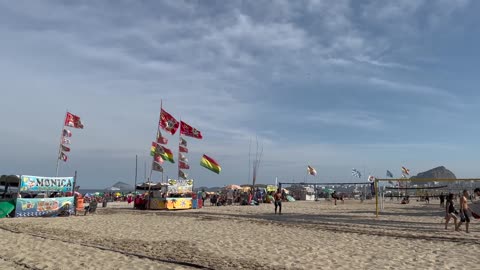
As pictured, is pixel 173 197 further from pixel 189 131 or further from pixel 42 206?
pixel 42 206

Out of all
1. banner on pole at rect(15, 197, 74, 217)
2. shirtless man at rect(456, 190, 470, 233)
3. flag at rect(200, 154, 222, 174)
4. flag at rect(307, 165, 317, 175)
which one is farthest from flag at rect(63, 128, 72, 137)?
flag at rect(307, 165, 317, 175)

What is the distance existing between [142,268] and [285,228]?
7.68m

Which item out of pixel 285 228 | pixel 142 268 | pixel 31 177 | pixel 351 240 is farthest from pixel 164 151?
pixel 142 268

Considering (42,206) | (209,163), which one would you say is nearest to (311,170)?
(209,163)

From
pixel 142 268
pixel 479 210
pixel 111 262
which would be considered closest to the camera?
pixel 142 268

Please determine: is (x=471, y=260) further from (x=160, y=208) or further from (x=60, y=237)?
(x=160, y=208)

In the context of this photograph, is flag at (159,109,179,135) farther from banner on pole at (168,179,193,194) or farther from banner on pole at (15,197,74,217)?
banner on pole at (15,197,74,217)

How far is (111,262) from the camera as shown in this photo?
783 cm

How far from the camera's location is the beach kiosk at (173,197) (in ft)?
82.3

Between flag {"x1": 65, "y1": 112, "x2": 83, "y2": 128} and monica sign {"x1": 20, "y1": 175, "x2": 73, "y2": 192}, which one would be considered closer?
monica sign {"x1": 20, "y1": 175, "x2": 73, "y2": 192}

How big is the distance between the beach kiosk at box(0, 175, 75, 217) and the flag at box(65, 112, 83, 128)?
Answer: 409 cm

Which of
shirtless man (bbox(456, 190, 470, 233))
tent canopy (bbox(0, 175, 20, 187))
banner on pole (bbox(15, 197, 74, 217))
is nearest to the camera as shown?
shirtless man (bbox(456, 190, 470, 233))

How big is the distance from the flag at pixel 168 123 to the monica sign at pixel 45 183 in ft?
22.8

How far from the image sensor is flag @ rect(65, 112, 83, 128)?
76.9ft
